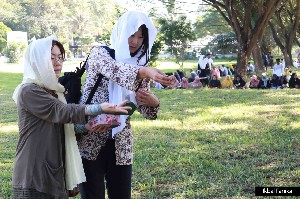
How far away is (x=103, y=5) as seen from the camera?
88.9m

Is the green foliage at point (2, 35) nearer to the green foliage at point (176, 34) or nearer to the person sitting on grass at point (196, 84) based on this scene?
the green foliage at point (176, 34)

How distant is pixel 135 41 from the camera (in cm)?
241

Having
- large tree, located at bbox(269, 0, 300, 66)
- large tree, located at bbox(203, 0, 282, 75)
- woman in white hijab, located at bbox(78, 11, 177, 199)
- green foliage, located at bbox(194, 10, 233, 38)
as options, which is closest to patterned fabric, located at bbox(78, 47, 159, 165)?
woman in white hijab, located at bbox(78, 11, 177, 199)

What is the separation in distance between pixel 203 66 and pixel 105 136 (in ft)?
53.9

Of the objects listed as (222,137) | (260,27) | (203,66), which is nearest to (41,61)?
(222,137)

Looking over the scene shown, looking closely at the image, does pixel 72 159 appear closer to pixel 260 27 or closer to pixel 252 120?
pixel 252 120

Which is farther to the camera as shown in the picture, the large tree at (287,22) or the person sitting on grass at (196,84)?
the large tree at (287,22)

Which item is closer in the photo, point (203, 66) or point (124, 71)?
point (124, 71)

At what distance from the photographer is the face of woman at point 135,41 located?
7.85 ft

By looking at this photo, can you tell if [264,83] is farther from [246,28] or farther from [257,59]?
[257,59]

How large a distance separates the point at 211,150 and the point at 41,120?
3.65 meters

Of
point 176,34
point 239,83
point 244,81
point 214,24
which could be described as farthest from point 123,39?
point 214,24

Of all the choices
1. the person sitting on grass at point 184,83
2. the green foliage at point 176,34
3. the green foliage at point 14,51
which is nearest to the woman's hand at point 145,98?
the person sitting on grass at point 184,83

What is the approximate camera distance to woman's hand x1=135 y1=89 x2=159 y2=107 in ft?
8.11
